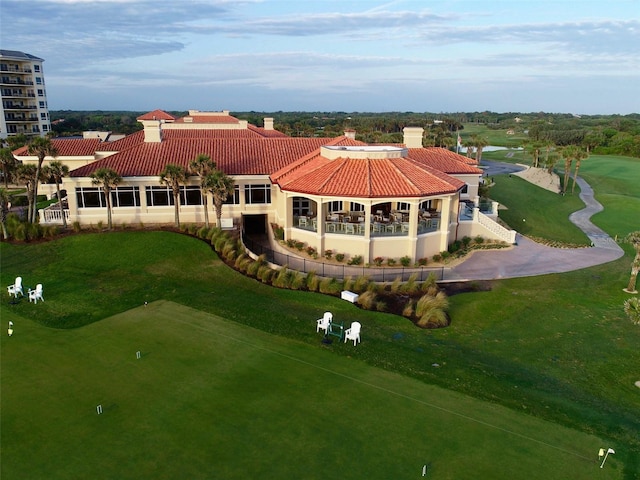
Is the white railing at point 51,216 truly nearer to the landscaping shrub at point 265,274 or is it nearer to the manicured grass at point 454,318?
the manicured grass at point 454,318

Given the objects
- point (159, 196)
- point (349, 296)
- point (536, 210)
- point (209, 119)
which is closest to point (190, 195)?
point (159, 196)

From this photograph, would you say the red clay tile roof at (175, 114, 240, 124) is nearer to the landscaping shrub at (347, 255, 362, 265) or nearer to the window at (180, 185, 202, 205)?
the window at (180, 185, 202, 205)

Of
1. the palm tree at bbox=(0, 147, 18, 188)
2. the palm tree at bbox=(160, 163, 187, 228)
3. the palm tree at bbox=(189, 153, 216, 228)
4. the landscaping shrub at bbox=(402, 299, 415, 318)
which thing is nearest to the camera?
the landscaping shrub at bbox=(402, 299, 415, 318)

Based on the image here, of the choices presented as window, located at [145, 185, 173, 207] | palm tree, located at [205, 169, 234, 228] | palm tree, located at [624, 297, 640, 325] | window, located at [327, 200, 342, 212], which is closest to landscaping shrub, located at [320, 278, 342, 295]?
palm tree, located at [205, 169, 234, 228]

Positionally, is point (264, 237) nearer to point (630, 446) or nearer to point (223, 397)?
point (223, 397)

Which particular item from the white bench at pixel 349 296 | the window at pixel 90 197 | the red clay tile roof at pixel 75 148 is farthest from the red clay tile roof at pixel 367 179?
the red clay tile roof at pixel 75 148

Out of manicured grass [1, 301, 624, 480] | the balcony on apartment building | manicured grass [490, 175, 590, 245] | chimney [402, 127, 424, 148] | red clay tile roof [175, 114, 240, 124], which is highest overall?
the balcony on apartment building
